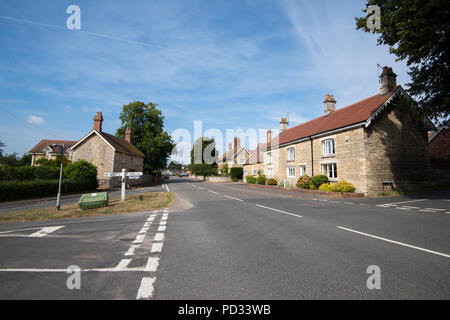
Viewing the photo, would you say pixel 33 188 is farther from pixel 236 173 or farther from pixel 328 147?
pixel 236 173

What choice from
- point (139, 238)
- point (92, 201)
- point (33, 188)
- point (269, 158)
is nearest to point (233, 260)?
point (139, 238)

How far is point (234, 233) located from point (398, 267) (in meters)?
3.73

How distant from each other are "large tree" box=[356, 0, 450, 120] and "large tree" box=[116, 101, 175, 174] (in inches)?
1524

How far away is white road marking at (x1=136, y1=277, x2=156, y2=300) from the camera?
2.92 m

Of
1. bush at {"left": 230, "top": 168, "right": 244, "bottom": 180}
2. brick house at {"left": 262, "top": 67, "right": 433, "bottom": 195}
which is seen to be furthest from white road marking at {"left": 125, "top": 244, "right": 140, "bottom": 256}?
bush at {"left": 230, "top": 168, "right": 244, "bottom": 180}

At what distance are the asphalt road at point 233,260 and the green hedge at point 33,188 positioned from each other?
14901 mm

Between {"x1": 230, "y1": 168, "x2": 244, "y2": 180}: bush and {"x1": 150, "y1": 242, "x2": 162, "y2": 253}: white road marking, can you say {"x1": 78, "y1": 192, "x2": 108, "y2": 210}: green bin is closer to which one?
{"x1": 150, "y1": 242, "x2": 162, "y2": 253}: white road marking

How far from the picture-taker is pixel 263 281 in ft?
10.9

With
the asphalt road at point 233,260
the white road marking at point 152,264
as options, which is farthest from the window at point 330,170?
the white road marking at point 152,264

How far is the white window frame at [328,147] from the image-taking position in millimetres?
20406
